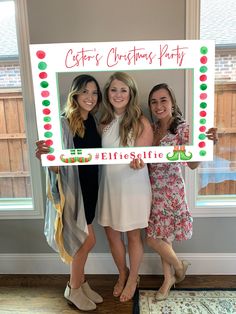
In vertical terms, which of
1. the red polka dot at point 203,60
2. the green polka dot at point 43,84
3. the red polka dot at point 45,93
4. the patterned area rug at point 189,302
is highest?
the red polka dot at point 203,60

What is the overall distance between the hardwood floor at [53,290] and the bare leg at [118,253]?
2.9 inches

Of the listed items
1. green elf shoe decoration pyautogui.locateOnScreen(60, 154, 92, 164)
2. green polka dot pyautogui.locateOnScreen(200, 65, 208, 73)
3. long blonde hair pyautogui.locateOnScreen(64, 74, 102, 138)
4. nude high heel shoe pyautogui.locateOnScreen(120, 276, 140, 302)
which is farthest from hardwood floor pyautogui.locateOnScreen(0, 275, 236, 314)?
green polka dot pyautogui.locateOnScreen(200, 65, 208, 73)

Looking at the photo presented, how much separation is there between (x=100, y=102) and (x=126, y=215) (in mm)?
647

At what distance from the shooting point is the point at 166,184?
173cm

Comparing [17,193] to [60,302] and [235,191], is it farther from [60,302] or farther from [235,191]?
[235,191]

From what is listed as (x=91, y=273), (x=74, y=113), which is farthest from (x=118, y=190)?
(x=91, y=273)

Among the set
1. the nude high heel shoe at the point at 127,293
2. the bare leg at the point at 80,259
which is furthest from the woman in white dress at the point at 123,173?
the nude high heel shoe at the point at 127,293

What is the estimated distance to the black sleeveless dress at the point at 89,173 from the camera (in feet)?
5.25

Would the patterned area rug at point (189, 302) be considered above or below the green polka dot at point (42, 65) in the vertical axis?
below

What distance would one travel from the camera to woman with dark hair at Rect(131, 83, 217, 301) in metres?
1.64

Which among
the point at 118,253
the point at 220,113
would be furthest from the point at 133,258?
the point at 220,113

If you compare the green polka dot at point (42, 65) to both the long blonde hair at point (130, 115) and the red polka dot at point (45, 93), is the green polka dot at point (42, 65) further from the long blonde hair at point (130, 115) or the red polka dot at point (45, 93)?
the long blonde hair at point (130, 115)

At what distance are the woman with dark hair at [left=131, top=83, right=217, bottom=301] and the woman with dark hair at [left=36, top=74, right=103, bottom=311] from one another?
0.33 metres

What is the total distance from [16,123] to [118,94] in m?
0.86
